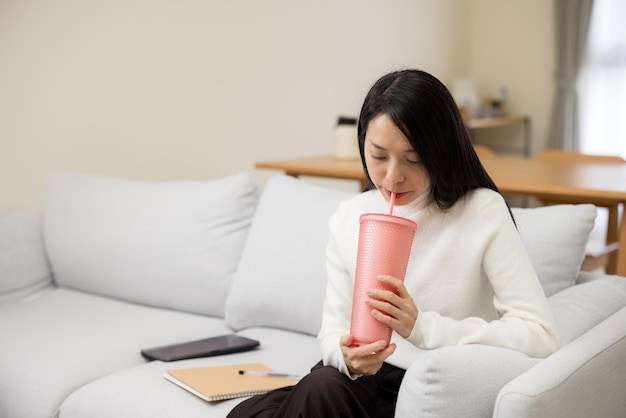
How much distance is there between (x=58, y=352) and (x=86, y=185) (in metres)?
0.84

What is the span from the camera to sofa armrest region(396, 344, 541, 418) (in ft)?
4.01

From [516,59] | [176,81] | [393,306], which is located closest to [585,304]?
[393,306]

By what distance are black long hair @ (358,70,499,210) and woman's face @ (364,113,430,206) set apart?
0.01 metres

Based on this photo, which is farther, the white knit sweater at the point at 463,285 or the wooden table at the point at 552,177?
the wooden table at the point at 552,177

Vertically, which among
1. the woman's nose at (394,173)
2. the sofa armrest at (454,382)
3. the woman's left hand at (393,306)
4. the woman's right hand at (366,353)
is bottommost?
the sofa armrest at (454,382)

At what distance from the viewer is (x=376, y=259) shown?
1.21 m

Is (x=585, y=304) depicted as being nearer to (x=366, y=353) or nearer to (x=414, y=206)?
(x=414, y=206)

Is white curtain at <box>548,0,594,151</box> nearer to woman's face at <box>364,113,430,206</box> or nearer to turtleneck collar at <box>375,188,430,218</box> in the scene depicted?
turtleneck collar at <box>375,188,430,218</box>

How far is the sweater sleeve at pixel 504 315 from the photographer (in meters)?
1.33

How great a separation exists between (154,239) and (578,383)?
1559 millimetres

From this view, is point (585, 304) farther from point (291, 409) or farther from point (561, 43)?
point (561, 43)

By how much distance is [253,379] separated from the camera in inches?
70.7

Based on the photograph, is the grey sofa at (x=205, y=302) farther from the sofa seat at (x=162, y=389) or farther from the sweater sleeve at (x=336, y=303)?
the sweater sleeve at (x=336, y=303)

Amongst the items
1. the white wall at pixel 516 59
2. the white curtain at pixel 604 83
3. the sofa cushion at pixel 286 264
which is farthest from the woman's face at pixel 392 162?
→ the white wall at pixel 516 59
